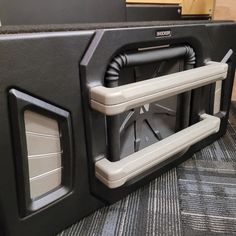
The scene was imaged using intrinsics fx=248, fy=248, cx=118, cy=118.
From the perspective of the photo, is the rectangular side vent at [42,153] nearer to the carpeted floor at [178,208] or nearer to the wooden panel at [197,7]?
the carpeted floor at [178,208]

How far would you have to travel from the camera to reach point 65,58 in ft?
1.38

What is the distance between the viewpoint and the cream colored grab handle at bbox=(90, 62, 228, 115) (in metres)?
0.44

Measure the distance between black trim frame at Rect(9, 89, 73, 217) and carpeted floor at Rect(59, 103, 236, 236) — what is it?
105 millimetres

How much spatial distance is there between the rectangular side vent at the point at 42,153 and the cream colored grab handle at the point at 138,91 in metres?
0.09

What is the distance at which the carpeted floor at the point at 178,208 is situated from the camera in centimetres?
53

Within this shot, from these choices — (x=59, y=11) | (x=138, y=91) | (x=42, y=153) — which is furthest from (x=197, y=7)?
(x=42, y=153)

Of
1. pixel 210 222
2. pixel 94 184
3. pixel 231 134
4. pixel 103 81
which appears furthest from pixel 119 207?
pixel 231 134

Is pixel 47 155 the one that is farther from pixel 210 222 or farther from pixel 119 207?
pixel 210 222

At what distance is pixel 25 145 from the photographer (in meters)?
0.41

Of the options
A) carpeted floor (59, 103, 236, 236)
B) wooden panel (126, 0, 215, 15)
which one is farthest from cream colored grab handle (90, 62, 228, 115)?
wooden panel (126, 0, 215, 15)

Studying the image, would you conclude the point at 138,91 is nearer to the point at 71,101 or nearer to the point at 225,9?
the point at 71,101

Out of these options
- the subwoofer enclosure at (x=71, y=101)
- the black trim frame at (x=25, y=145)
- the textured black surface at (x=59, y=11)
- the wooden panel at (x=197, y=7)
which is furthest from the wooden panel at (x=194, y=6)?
the black trim frame at (x=25, y=145)

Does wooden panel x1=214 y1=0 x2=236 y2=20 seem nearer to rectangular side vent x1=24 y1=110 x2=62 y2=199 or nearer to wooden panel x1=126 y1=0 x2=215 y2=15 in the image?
wooden panel x1=126 y1=0 x2=215 y2=15

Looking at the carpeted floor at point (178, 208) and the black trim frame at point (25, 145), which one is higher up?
the black trim frame at point (25, 145)
